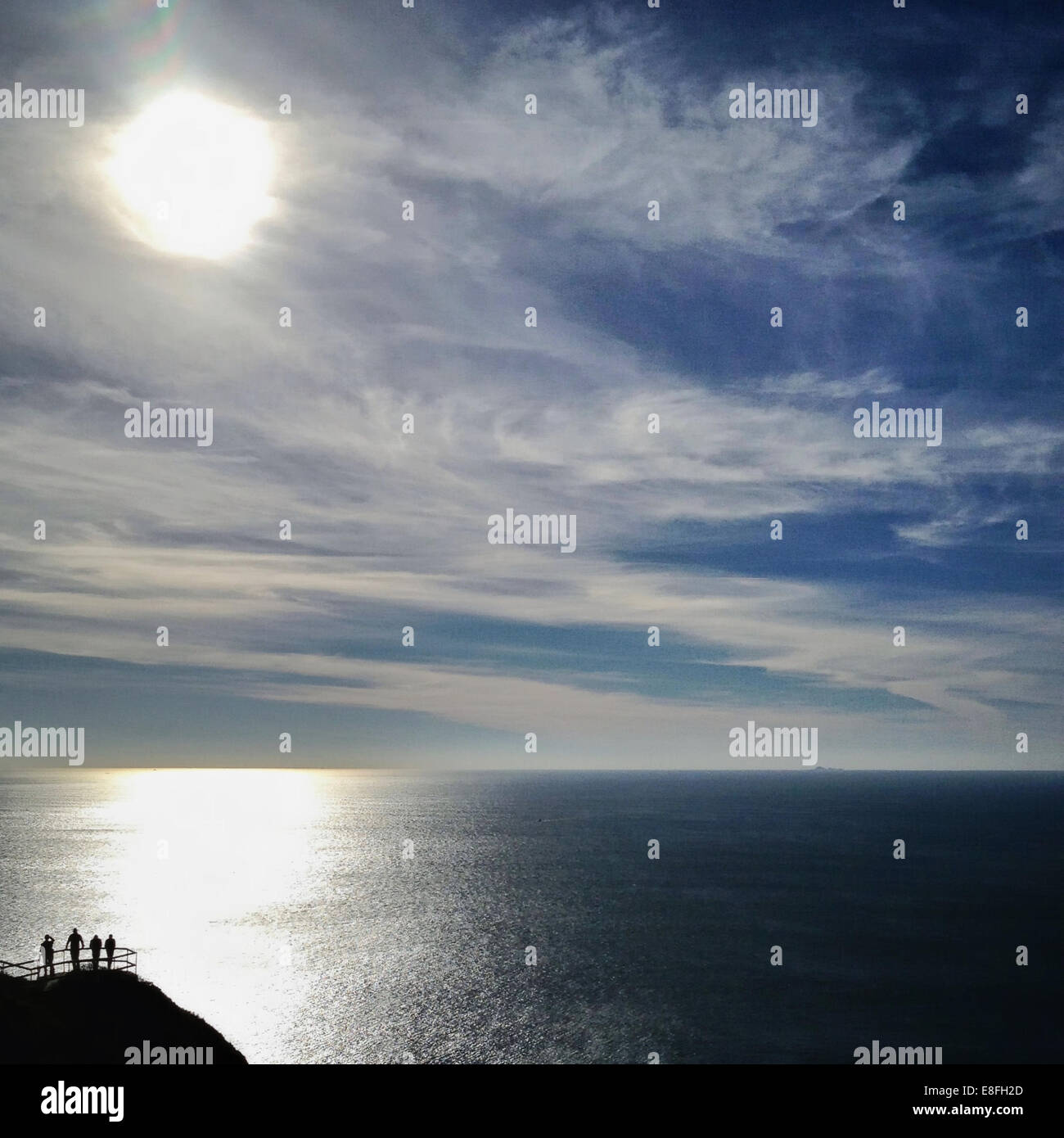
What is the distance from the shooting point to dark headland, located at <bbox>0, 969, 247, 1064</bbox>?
2542cm

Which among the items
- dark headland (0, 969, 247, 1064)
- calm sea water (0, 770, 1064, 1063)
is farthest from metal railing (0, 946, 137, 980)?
calm sea water (0, 770, 1064, 1063)

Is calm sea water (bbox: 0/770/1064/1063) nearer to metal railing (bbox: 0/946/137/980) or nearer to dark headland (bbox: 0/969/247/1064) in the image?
metal railing (bbox: 0/946/137/980)

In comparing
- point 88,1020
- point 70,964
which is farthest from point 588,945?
point 88,1020

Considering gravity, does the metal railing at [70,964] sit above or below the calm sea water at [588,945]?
above

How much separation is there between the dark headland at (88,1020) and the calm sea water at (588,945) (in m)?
23.6

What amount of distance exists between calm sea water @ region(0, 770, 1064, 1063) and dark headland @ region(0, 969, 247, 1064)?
77.3 feet

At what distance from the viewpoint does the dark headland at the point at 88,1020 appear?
25422 mm

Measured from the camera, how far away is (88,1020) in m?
28.1

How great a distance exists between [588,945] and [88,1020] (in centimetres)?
5459

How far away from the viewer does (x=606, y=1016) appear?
5547 cm

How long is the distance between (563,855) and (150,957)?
75420 mm

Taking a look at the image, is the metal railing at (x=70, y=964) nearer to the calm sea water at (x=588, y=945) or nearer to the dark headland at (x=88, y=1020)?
the dark headland at (x=88, y=1020)

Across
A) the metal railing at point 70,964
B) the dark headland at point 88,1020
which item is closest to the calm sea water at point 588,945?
the metal railing at point 70,964
